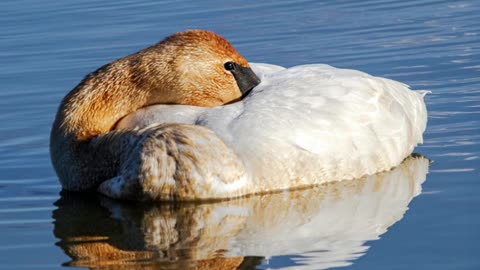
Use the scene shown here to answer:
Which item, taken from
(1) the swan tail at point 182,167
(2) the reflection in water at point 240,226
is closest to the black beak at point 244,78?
(1) the swan tail at point 182,167

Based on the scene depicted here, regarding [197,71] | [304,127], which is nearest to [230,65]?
[197,71]

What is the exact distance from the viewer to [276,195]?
28.7 feet

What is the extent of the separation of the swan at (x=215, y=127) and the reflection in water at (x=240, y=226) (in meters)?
0.14

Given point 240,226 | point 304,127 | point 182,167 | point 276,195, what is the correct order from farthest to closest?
point 304,127
point 276,195
point 182,167
point 240,226

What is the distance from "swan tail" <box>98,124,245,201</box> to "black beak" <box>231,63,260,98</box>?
76cm

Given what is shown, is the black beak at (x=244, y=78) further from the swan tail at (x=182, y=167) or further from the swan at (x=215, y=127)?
the swan tail at (x=182, y=167)

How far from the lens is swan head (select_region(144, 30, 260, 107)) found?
9297 mm

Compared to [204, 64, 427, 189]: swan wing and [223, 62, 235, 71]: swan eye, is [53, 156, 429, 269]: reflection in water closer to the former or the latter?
[204, 64, 427, 189]: swan wing

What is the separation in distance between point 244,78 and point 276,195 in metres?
1.07

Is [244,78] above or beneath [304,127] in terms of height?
above

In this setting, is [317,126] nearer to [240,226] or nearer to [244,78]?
[244,78]

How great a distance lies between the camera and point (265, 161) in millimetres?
8664

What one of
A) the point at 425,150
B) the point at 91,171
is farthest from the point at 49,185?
the point at 425,150

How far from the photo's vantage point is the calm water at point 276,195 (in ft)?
24.0
